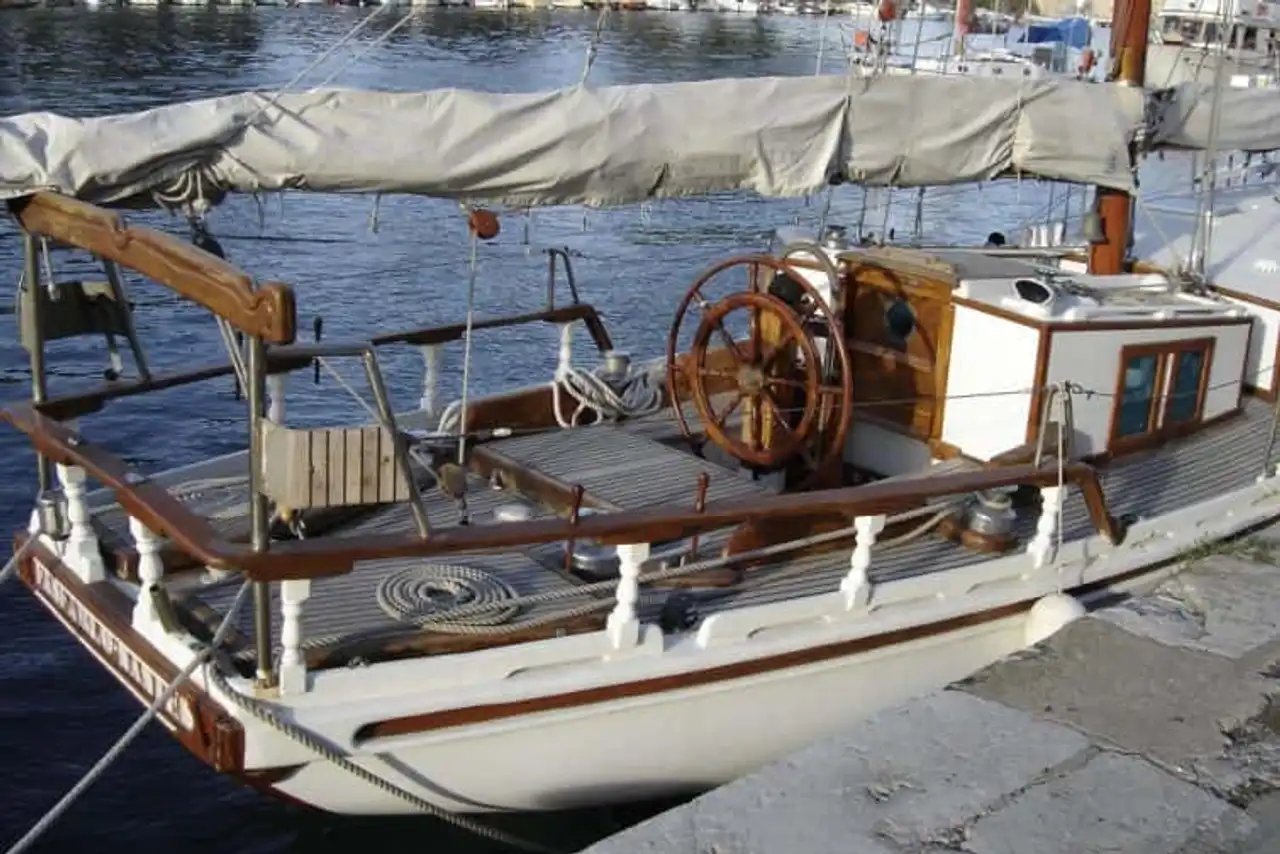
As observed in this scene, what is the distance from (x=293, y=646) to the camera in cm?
585

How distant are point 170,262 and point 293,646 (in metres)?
1.60

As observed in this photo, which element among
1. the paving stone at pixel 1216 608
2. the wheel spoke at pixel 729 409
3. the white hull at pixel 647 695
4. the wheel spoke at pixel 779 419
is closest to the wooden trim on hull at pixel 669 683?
the white hull at pixel 647 695

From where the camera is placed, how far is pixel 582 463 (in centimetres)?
862

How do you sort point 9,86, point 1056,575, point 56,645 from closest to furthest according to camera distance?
point 1056,575
point 56,645
point 9,86

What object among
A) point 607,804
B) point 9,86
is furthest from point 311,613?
point 9,86

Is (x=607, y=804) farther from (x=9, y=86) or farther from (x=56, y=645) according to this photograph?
(x=9, y=86)

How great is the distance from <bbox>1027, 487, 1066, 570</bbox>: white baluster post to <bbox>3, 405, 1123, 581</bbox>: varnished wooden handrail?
0.26 feet

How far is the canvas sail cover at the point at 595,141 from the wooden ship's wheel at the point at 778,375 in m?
0.72

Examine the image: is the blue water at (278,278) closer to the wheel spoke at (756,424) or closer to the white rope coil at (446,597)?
the white rope coil at (446,597)

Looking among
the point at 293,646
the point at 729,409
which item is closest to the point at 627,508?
the point at 729,409

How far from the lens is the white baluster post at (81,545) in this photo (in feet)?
22.4

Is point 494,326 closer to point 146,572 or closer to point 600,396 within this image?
point 600,396

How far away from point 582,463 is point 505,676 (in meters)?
2.44

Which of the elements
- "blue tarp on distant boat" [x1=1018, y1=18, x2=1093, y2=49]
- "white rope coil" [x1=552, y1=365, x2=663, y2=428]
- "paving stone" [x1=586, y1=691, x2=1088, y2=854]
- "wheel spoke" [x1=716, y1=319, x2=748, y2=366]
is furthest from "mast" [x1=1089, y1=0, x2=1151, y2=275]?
"blue tarp on distant boat" [x1=1018, y1=18, x2=1093, y2=49]
